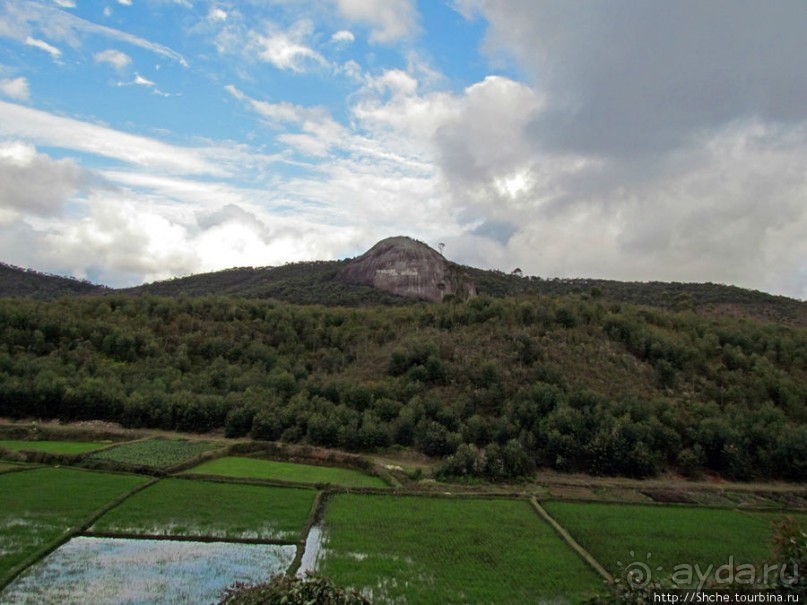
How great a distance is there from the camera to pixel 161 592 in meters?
13.4

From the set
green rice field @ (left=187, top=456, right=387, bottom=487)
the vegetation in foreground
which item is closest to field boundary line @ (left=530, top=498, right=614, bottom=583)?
green rice field @ (left=187, top=456, right=387, bottom=487)

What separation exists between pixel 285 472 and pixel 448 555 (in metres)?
12.9

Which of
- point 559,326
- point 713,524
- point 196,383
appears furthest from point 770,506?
point 196,383

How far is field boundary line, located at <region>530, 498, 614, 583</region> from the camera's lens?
16047mm

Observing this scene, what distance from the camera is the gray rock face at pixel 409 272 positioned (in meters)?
75.3

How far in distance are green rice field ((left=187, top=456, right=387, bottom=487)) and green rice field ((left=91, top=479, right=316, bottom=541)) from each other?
1.82m

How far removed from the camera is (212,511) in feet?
65.3

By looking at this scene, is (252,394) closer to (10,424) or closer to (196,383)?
(196,383)

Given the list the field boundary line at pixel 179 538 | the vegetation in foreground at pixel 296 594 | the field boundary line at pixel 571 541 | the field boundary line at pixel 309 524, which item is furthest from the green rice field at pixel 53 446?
the vegetation in foreground at pixel 296 594

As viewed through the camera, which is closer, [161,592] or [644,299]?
[161,592]

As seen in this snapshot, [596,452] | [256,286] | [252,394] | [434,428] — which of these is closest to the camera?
[596,452]

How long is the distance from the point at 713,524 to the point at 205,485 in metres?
21.0

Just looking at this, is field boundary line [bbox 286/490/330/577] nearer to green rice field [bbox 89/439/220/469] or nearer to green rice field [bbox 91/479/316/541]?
green rice field [bbox 91/479/316/541]

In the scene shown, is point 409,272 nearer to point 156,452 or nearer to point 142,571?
point 156,452
